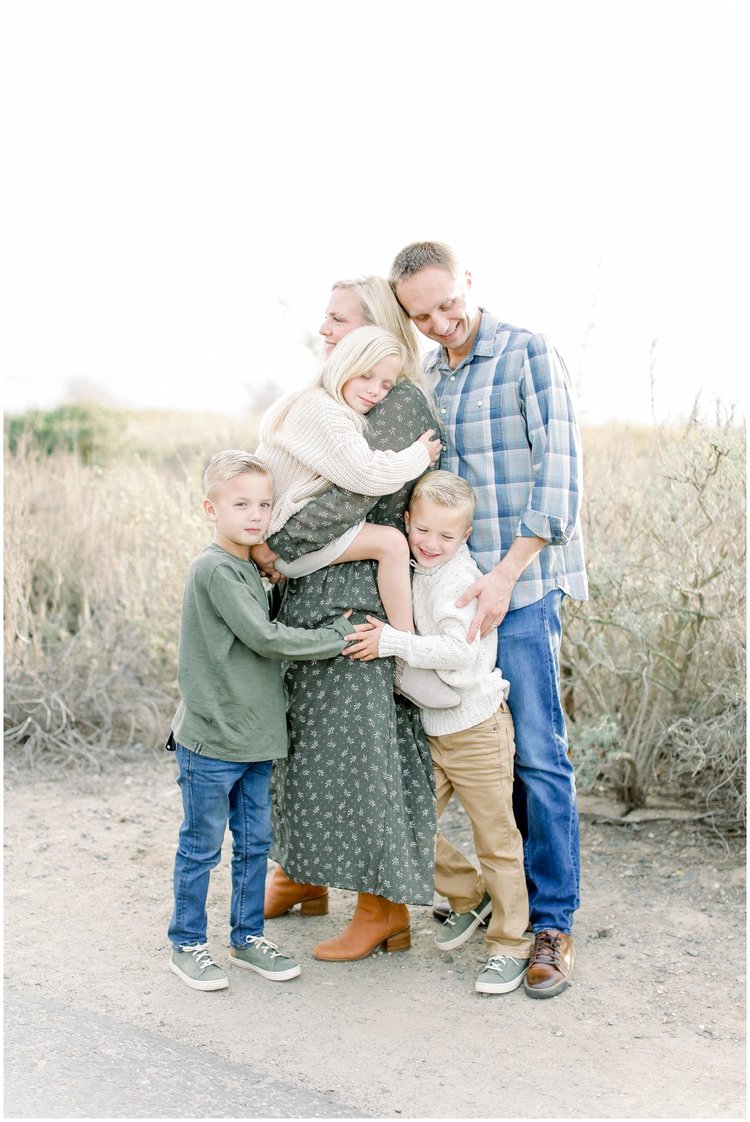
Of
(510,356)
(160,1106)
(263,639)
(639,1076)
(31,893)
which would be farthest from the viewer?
(31,893)

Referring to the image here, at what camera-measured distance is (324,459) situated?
320 cm

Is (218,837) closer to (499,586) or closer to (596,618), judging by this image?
(499,586)

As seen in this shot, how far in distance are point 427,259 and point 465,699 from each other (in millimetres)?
1340

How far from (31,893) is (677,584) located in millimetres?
2739

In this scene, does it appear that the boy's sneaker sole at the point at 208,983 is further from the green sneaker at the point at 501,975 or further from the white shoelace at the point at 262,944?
the green sneaker at the point at 501,975

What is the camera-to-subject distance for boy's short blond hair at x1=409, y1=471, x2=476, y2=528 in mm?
3305

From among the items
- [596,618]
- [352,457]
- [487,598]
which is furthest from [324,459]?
[596,618]

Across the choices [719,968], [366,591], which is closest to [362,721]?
[366,591]

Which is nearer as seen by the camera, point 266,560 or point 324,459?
point 324,459

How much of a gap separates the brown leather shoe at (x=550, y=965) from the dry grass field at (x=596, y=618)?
110 cm

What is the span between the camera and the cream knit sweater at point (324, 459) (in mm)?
3180

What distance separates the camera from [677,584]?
14.4 feet

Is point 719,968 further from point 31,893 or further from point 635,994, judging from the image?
point 31,893

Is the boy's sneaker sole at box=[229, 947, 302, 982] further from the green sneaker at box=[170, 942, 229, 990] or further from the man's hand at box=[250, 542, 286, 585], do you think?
the man's hand at box=[250, 542, 286, 585]
